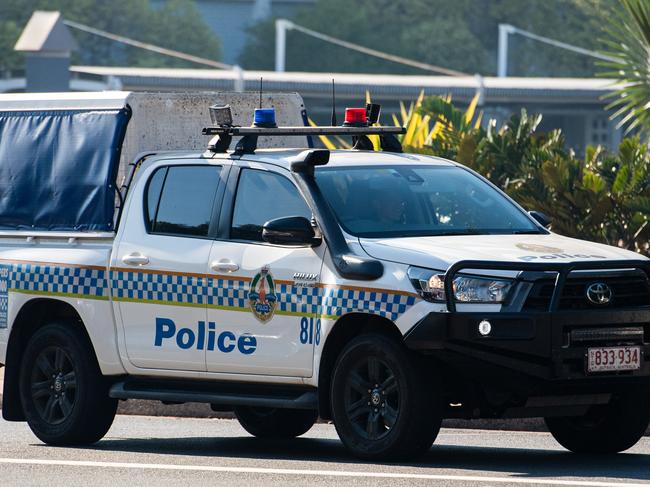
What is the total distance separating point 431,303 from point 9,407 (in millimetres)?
3511

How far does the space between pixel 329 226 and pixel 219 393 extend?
130 cm

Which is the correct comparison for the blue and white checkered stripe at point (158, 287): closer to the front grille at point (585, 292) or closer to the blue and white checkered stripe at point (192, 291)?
the blue and white checkered stripe at point (192, 291)

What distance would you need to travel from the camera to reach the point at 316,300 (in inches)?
400

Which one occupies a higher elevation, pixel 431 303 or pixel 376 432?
pixel 431 303

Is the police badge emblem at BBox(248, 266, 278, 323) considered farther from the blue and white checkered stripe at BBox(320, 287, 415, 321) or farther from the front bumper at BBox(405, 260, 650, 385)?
the front bumper at BBox(405, 260, 650, 385)

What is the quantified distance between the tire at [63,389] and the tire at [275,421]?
41.3 inches

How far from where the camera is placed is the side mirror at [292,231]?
10.1 meters

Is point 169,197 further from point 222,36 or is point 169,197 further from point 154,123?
point 222,36

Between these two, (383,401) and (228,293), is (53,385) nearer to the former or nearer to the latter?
(228,293)

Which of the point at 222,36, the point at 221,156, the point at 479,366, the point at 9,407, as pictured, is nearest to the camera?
the point at 479,366

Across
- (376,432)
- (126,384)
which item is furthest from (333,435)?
(376,432)

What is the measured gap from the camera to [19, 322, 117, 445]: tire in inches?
452

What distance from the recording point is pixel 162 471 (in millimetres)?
9898

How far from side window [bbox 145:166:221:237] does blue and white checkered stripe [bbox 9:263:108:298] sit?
1.61 ft
